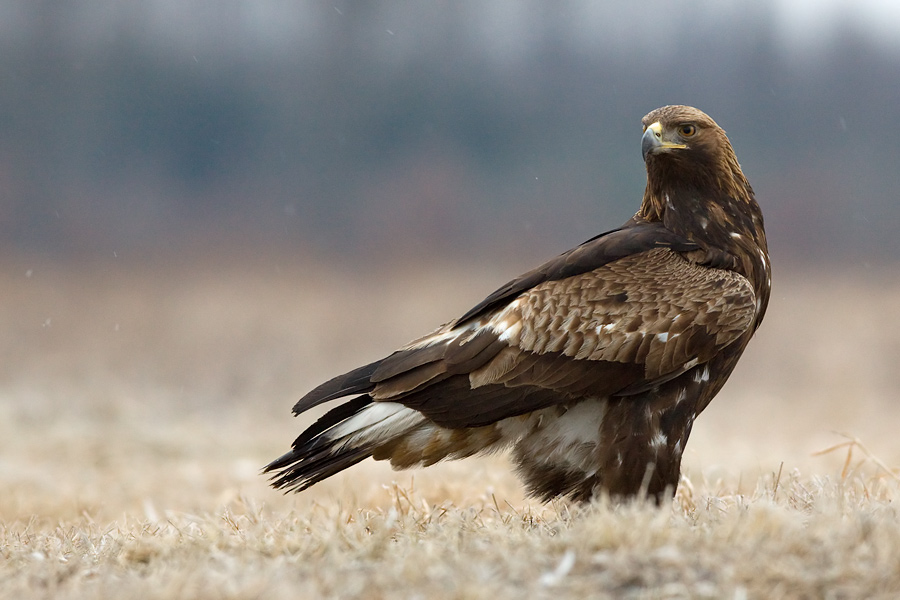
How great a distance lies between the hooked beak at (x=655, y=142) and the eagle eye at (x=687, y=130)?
0.18ft

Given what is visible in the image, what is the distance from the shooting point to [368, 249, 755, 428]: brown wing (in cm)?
402

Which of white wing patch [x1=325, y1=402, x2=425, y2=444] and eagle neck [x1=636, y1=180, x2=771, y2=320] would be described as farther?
eagle neck [x1=636, y1=180, x2=771, y2=320]

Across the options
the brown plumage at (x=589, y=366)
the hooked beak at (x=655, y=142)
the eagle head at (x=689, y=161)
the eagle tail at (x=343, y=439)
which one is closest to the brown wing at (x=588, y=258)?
the brown plumage at (x=589, y=366)

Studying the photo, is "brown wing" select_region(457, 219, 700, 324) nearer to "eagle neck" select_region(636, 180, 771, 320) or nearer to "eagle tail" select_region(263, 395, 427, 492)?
"eagle neck" select_region(636, 180, 771, 320)

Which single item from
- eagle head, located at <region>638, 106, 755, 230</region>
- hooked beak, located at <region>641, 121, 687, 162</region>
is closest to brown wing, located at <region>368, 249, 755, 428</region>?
eagle head, located at <region>638, 106, 755, 230</region>

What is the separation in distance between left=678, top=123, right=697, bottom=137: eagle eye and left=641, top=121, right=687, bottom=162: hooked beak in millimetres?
55

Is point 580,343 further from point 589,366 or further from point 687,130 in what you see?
point 687,130

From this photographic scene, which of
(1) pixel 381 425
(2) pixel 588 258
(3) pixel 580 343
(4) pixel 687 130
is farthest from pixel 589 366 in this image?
(4) pixel 687 130

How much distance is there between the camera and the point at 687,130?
4523 mm

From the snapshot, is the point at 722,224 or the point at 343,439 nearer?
the point at 343,439

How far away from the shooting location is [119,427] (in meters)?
11.0

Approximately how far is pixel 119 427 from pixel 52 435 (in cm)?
89

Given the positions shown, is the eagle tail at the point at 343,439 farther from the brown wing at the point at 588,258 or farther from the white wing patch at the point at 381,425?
the brown wing at the point at 588,258

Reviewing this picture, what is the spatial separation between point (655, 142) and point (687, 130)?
0.55ft
